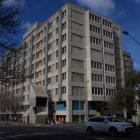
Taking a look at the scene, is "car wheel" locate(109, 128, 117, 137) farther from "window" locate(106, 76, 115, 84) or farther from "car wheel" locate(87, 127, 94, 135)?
"window" locate(106, 76, 115, 84)

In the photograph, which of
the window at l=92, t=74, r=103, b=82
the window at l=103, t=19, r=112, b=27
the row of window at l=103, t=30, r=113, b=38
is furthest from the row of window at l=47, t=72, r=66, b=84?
the window at l=103, t=19, r=112, b=27

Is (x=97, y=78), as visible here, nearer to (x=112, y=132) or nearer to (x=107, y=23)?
(x=107, y=23)

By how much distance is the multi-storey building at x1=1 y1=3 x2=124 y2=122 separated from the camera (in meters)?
70.8

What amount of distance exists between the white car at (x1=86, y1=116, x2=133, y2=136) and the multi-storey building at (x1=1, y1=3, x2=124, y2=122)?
40.7 meters

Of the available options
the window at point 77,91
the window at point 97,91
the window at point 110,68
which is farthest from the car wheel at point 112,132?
the window at point 110,68

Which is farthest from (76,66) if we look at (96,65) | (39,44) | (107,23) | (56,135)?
(56,135)

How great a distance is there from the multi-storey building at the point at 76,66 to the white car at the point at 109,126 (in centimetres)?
4069

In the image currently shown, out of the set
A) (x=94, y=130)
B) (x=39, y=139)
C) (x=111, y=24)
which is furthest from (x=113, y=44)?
(x=39, y=139)

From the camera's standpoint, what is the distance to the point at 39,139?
22172 mm

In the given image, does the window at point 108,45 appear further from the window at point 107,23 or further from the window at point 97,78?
the window at point 97,78

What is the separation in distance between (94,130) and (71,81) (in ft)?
142

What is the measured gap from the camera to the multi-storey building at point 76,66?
70750mm

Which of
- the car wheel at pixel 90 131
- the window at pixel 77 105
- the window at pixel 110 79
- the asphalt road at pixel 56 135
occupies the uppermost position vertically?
the window at pixel 110 79

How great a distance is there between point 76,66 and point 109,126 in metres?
47.4
